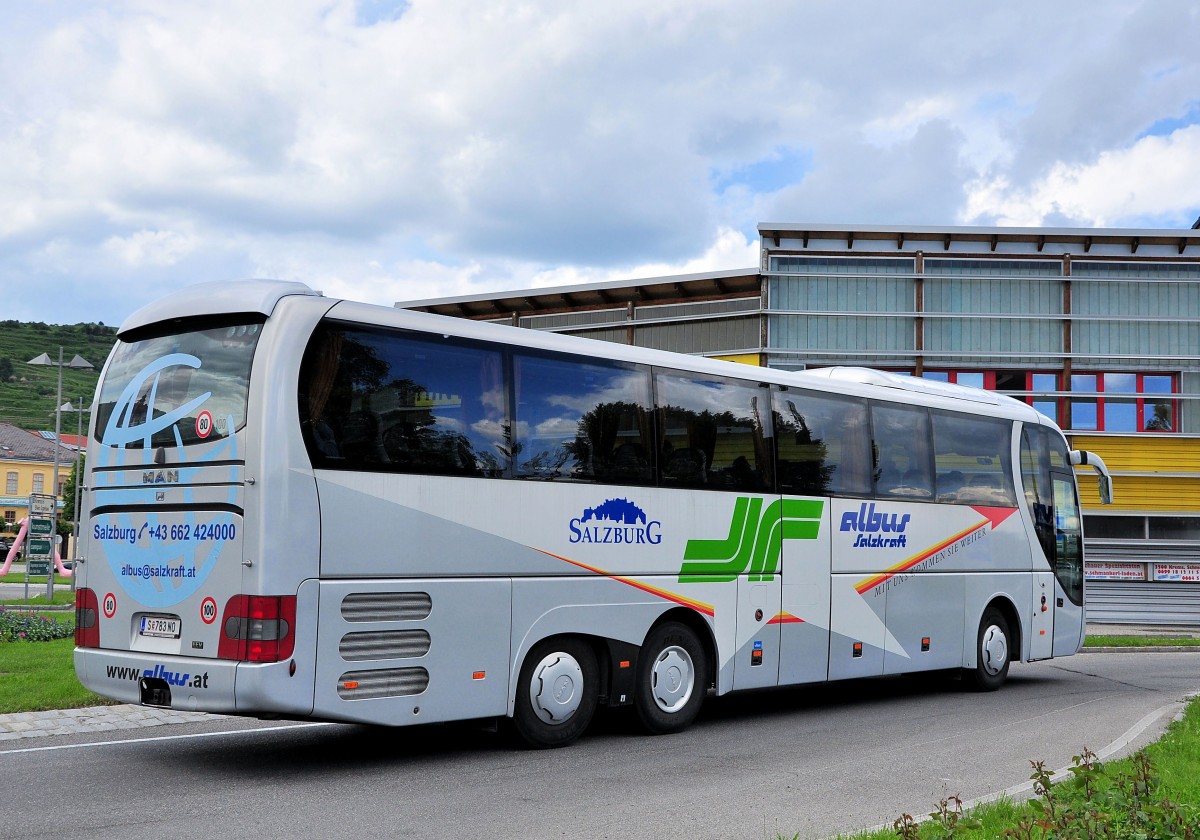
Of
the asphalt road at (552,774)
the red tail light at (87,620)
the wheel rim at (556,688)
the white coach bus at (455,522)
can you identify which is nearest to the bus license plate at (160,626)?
the white coach bus at (455,522)

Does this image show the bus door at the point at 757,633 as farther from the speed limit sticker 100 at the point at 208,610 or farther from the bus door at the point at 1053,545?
the bus door at the point at 1053,545

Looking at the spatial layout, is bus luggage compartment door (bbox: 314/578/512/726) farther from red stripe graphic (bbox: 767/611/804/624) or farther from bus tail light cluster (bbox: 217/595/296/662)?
red stripe graphic (bbox: 767/611/804/624)

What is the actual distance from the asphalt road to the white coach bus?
523mm

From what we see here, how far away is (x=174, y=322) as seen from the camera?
9711 millimetres

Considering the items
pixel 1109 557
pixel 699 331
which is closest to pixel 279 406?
pixel 1109 557

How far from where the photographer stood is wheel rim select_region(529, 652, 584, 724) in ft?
33.9

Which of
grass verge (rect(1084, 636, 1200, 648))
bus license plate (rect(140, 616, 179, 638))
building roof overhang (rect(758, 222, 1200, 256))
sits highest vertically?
building roof overhang (rect(758, 222, 1200, 256))

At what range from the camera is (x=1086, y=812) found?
19.9 feet

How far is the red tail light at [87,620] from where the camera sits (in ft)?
31.7

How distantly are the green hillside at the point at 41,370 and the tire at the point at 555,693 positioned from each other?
135m

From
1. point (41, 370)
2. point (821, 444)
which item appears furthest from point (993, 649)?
point (41, 370)

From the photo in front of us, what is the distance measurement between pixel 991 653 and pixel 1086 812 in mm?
10247

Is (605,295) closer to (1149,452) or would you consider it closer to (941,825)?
(1149,452)

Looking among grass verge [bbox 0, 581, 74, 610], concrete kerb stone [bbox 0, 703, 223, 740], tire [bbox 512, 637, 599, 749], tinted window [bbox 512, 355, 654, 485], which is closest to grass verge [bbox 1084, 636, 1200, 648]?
tinted window [bbox 512, 355, 654, 485]
